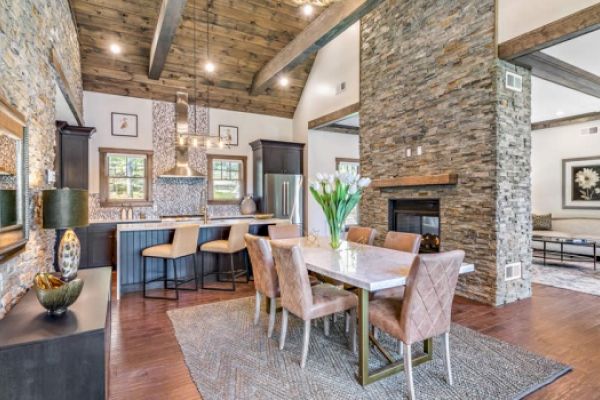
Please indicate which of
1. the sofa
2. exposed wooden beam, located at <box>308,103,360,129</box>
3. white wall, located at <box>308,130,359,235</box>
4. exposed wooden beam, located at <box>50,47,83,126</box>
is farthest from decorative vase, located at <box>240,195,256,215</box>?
the sofa

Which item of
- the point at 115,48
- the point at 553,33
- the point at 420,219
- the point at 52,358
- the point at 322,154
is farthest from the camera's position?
the point at 322,154

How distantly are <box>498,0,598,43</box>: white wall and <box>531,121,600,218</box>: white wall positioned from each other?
489cm

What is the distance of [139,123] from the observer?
6.64 m

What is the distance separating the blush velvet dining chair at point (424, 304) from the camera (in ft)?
6.49

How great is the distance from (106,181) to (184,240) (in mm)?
3266

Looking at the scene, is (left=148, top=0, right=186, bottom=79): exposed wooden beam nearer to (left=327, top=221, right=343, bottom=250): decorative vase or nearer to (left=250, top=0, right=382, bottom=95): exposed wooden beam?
(left=250, top=0, right=382, bottom=95): exposed wooden beam

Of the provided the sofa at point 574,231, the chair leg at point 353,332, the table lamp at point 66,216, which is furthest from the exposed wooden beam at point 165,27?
the sofa at point 574,231

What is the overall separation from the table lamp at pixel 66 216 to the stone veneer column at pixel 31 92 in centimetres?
11

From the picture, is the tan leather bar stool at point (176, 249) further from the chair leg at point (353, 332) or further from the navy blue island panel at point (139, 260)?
the chair leg at point (353, 332)

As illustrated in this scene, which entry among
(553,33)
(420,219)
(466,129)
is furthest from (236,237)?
(553,33)

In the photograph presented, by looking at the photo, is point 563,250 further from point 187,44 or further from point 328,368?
point 187,44

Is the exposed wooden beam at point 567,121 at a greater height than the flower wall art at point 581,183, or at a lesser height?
greater

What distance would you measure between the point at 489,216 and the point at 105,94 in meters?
6.90

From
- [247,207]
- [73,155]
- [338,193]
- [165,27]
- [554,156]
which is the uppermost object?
[165,27]
